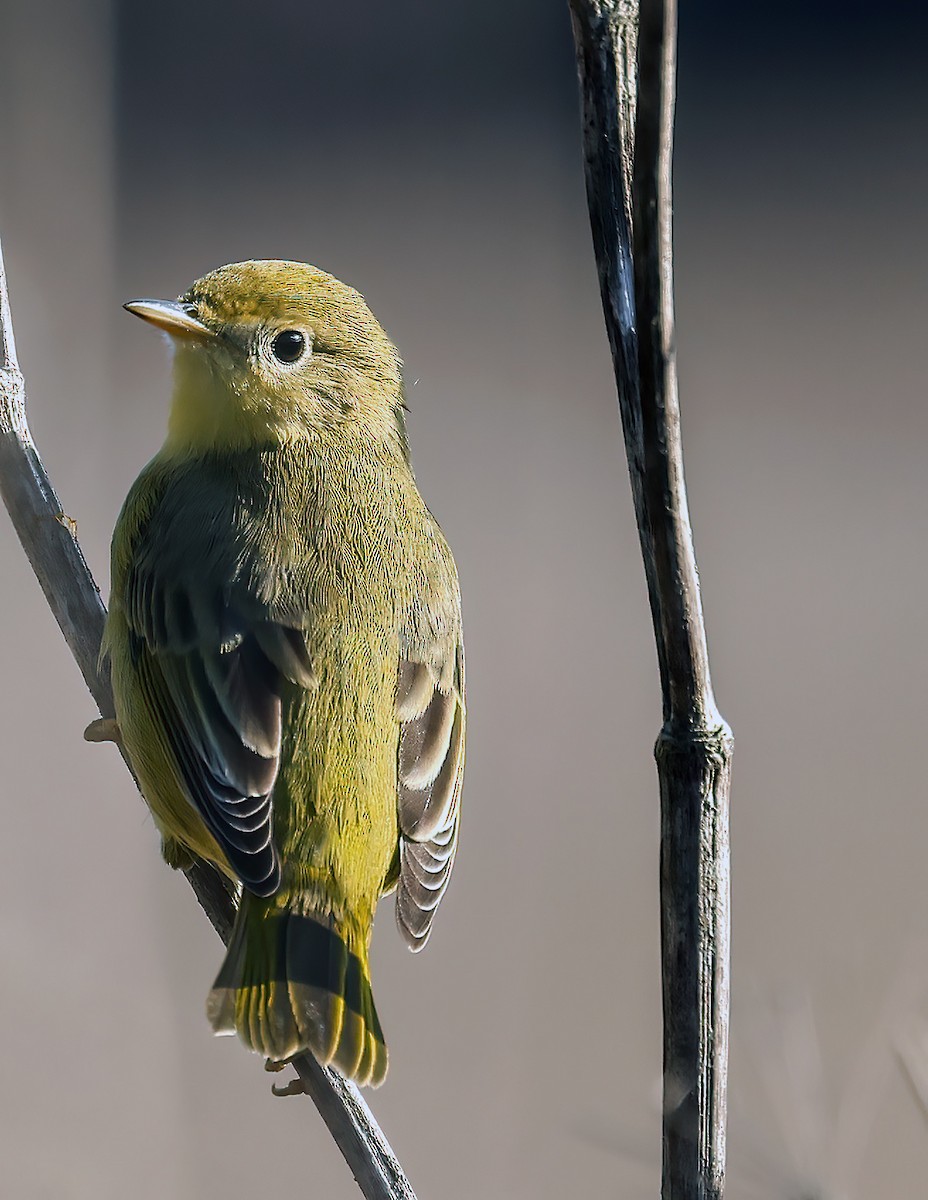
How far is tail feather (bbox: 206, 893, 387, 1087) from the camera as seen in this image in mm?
1980

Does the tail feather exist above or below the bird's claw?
above

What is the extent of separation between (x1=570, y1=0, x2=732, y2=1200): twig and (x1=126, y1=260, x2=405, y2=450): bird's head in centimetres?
122

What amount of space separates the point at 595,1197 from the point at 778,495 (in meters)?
3.49

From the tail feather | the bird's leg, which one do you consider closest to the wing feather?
the tail feather

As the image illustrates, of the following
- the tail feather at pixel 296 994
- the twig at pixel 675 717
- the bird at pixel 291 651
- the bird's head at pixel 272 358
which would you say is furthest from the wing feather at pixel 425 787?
the twig at pixel 675 717

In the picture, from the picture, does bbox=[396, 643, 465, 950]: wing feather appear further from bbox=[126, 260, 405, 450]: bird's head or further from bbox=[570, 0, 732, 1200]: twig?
bbox=[570, 0, 732, 1200]: twig

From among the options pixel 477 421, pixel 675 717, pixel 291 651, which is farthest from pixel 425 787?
pixel 477 421

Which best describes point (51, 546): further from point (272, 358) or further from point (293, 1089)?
point (293, 1089)

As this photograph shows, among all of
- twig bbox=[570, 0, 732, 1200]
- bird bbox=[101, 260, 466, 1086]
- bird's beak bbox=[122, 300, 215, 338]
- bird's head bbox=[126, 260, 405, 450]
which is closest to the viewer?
twig bbox=[570, 0, 732, 1200]

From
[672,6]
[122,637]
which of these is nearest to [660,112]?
[672,6]

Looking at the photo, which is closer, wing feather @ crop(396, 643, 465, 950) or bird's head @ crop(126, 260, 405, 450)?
wing feather @ crop(396, 643, 465, 950)

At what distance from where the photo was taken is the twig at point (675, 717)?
130 cm

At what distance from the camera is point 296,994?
2061 mm

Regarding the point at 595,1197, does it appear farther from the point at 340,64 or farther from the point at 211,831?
the point at 340,64
